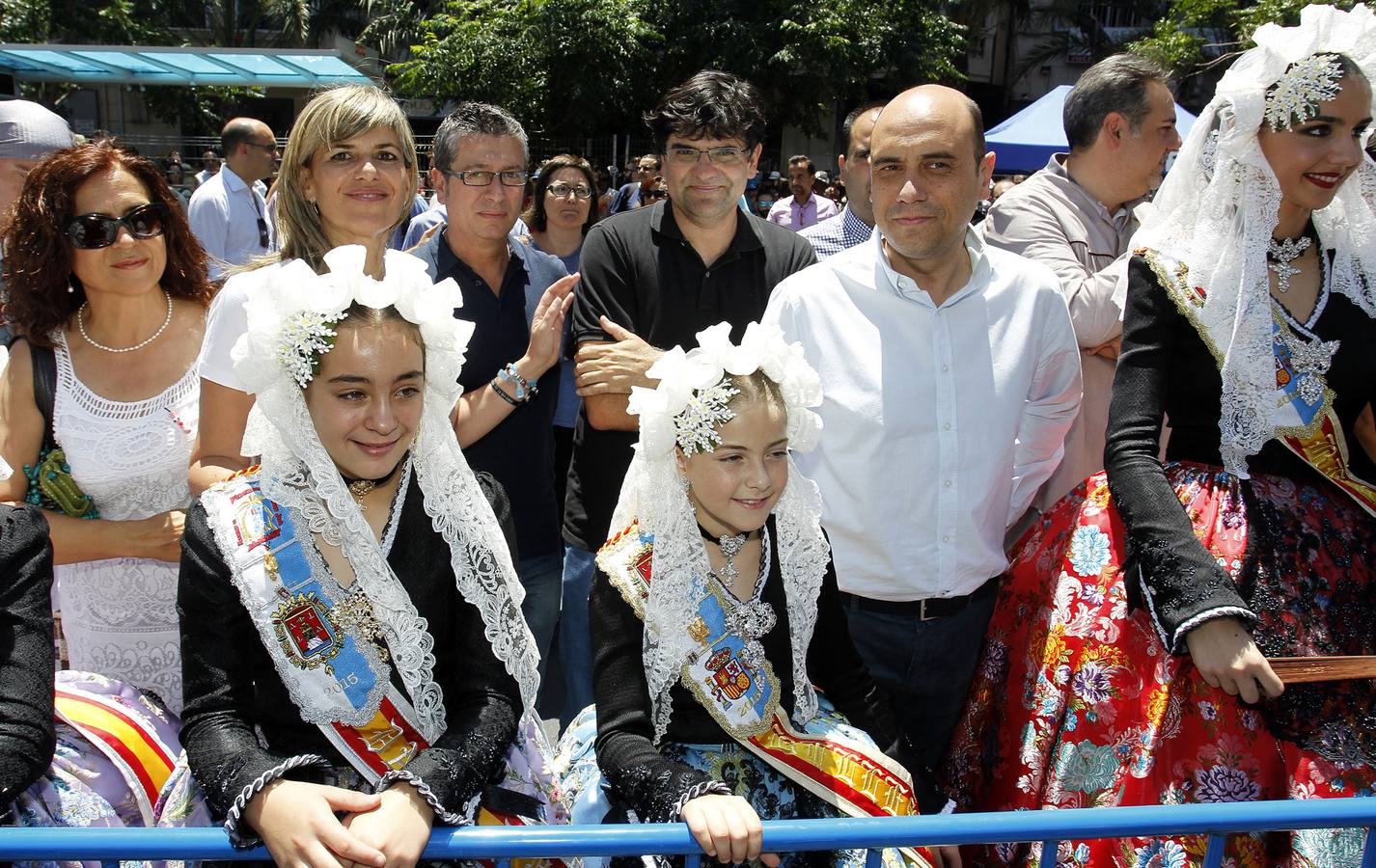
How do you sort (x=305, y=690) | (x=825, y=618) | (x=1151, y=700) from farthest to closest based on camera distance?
(x=825, y=618)
(x=1151, y=700)
(x=305, y=690)

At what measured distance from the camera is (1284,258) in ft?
8.14

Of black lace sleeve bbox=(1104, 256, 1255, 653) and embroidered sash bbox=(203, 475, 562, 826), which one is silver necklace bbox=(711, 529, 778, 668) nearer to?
embroidered sash bbox=(203, 475, 562, 826)

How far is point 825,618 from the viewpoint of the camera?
96.0 inches

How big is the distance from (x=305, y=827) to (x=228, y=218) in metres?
7.02

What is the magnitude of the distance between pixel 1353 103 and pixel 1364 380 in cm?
63

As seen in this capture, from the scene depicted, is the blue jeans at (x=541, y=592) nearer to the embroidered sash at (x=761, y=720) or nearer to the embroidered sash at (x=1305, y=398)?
the embroidered sash at (x=761, y=720)

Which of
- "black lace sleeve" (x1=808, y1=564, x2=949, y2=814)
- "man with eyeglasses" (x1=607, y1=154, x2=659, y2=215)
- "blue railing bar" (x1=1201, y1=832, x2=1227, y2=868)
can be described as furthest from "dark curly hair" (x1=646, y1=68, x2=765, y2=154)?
"man with eyeglasses" (x1=607, y1=154, x2=659, y2=215)

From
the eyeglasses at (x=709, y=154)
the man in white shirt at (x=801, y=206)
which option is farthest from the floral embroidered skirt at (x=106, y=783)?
the man in white shirt at (x=801, y=206)

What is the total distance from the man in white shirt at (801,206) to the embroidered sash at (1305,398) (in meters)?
8.63

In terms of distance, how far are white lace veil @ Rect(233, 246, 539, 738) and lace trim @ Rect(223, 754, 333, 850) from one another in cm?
25

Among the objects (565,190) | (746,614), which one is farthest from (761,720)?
(565,190)

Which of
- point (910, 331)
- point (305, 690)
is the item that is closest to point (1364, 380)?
point (910, 331)

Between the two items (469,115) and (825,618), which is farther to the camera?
(469,115)

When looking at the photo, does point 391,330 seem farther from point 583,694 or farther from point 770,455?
point 583,694
